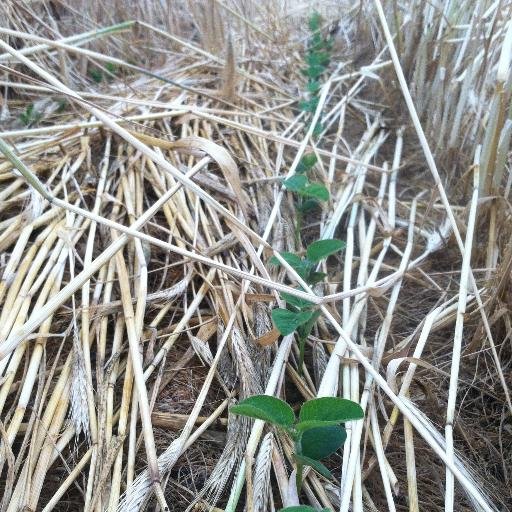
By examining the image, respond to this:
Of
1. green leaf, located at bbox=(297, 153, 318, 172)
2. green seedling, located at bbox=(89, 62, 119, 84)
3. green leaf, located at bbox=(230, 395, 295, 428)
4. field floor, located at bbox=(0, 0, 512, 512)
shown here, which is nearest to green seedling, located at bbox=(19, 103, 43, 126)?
field floor, located at bbox=(0, 0, 512, 512)

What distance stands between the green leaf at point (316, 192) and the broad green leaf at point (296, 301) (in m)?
0.29

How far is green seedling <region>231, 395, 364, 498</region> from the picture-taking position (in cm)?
61

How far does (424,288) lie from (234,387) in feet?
1.61

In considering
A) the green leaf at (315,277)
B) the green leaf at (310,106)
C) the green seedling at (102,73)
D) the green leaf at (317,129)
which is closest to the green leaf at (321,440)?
the green leaf at (315,277)

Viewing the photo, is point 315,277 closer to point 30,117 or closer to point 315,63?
point 30,117

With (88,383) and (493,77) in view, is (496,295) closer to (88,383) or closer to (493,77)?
(493,77)

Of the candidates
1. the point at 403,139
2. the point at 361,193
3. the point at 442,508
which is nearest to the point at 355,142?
the point at 403,139

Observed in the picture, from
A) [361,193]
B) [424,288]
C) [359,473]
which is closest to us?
[359,473]

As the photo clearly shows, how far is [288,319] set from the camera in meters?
0.79

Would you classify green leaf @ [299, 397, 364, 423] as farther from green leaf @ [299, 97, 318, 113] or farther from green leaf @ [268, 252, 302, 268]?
green leaf @ [299, 97, 318, 113]

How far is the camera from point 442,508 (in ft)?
2.41

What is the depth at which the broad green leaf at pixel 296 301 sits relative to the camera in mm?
814

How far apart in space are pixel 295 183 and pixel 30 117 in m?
0.79

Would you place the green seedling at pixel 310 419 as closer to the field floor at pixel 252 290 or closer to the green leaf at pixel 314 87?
the field floor at pixel 252 290
